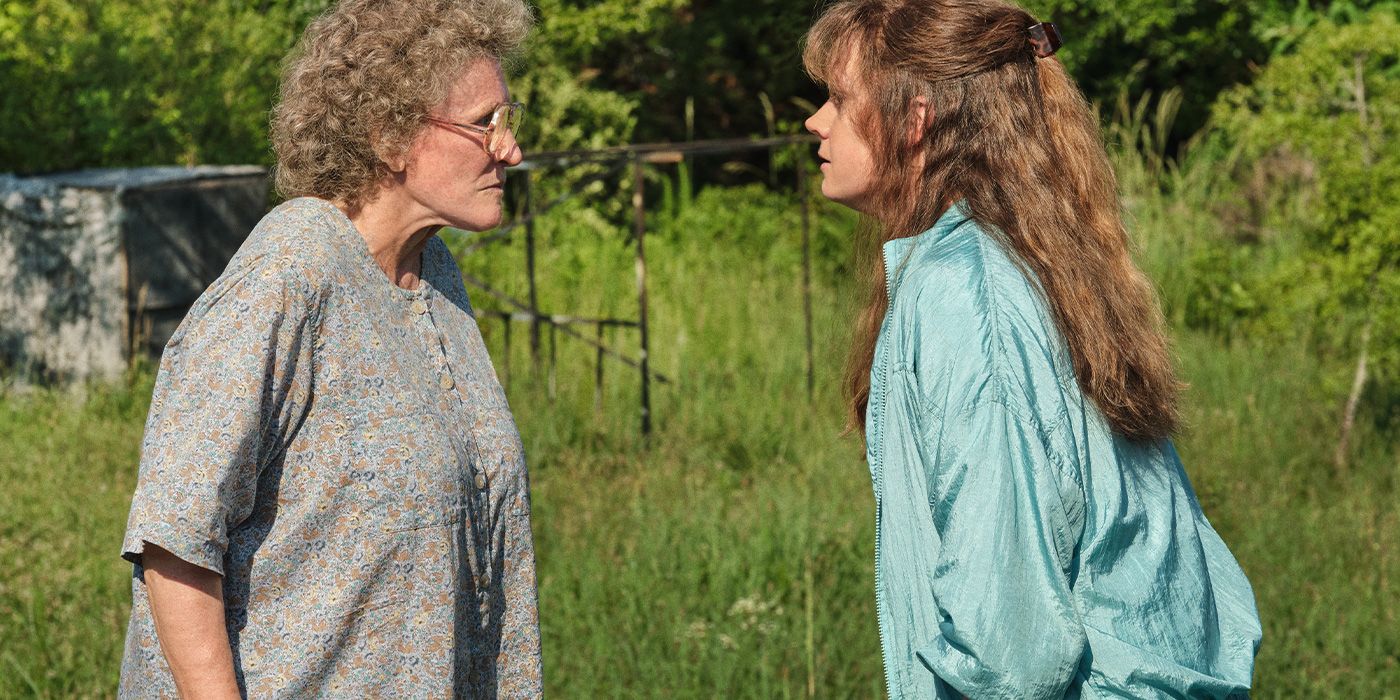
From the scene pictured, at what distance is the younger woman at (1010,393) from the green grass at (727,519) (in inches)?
10.2

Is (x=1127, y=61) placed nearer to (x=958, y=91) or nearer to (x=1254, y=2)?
(x=1254, y=2)

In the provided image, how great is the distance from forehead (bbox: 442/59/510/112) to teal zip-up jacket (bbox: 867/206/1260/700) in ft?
2.32

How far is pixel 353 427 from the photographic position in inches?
75.4

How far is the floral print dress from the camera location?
1.77m

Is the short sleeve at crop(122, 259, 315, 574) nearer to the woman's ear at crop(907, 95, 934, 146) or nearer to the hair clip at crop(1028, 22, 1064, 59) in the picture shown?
the woman's ear at crop(907, 95, 934, 146)

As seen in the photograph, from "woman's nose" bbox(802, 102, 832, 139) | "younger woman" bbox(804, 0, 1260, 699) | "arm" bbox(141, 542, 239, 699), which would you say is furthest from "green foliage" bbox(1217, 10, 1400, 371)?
"arm" bbox(141, 542, 239, 699)

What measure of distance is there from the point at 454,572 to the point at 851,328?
757 millimetres

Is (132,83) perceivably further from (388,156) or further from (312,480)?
(312,480)

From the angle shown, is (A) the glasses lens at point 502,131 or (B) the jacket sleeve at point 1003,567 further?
(A) the glasses lens at point 502,131

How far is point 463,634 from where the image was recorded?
6.85 feet

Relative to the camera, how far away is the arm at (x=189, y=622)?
1775 millimetres

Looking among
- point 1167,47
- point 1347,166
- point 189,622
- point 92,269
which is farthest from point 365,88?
point 1167,47

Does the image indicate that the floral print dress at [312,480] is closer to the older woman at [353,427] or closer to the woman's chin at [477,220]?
the older woman at [353,427]

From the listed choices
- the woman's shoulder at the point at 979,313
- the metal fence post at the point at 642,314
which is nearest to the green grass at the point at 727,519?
the metal fence post at the point at 642,314
